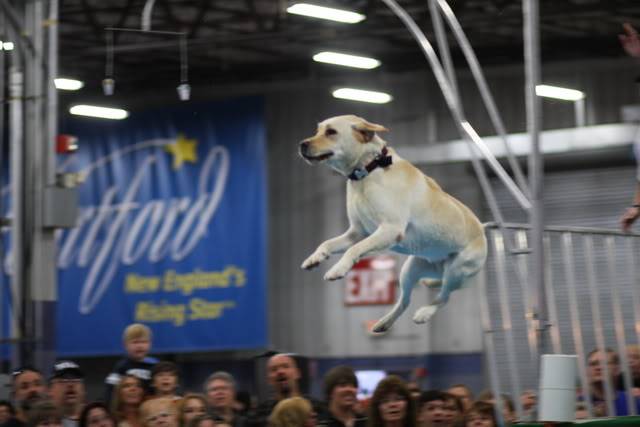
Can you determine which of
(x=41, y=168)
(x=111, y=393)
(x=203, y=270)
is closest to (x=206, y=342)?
(x=203, y=270)

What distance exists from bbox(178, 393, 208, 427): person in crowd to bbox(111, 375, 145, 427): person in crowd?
0.29 metres

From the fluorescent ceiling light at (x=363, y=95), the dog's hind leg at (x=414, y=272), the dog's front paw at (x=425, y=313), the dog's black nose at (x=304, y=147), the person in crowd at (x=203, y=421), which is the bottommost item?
the person in crowd at (x=203, y=421)

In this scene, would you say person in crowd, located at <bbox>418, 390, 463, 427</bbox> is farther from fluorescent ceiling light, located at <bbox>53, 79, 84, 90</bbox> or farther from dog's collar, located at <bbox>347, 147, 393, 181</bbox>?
fluorescent ceiling light, located at <bbox>53, 79, 84, 90</bbox>

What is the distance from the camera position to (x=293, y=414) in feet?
17.7

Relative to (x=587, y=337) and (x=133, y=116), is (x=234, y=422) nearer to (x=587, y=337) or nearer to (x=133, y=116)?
(x=587, y=337)

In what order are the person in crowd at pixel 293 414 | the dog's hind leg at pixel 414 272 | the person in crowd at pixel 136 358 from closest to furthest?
the person in crowd at pixel 293 414
the dog's hind leg at pixel 414 272
the person in crowd at pixel 136 358

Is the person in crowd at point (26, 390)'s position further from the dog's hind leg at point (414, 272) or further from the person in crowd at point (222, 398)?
the dog's hind leg at point (414, 272)

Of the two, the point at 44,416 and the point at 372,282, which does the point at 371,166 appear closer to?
the point at 44,416

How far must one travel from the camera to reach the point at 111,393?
7.21 meters

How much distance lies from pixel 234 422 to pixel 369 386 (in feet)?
29.1

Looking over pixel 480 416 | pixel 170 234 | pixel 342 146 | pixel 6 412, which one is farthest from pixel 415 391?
pixel 170 234

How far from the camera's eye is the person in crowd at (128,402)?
647 cm

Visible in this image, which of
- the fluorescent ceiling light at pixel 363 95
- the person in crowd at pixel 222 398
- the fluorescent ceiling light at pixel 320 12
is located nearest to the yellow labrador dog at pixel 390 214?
the person in crowd at pixel 222 398

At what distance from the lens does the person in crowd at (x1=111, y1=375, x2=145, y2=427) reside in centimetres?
647
